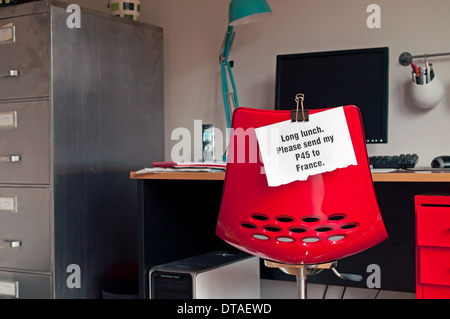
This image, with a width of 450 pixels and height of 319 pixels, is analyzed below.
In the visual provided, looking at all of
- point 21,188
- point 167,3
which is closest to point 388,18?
point 167,3

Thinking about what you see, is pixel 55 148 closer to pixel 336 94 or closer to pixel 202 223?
pixel 202 223

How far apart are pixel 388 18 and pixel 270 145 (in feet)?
3.84

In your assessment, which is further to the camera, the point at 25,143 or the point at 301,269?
the point at 25,143

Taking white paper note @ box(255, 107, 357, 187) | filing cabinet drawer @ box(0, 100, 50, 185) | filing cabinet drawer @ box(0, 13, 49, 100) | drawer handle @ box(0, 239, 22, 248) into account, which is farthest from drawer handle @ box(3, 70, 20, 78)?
white paper note @ box(255, 107, 357, 187)

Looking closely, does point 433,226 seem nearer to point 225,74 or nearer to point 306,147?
point 306,147

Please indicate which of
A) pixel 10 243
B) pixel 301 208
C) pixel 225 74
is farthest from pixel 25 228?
pixel 301 208

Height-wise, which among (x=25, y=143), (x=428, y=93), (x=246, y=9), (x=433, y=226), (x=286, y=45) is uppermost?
(x=246, y=9)

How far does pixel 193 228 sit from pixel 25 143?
0.76 m

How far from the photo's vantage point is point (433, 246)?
1769 mm

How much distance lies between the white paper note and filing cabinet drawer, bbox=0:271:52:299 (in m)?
1.24

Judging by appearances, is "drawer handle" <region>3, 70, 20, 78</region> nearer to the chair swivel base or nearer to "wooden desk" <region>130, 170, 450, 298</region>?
"wooden desk" <region>130, 170, 450, 298</region>

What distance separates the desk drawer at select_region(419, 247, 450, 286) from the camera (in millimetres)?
1752

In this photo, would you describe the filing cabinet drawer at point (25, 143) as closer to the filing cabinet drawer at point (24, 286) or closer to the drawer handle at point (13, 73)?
the drawer handle at point (13, 73)

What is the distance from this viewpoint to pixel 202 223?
263 centimetres
